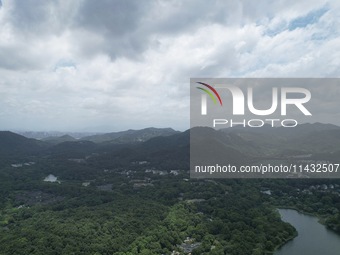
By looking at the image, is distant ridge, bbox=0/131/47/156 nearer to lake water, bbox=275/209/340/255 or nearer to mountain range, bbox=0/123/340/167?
mountain range, bbox=0/123/340/167

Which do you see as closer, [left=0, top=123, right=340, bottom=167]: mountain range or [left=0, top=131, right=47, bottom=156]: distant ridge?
[left=0, top=123, right=340, bottom=167]: mountain range

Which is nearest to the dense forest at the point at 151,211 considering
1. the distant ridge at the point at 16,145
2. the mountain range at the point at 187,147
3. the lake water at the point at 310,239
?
the lake water at the point at 310,239

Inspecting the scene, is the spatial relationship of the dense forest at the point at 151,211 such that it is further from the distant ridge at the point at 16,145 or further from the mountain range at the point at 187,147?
the distant ridge at the point at 16,145

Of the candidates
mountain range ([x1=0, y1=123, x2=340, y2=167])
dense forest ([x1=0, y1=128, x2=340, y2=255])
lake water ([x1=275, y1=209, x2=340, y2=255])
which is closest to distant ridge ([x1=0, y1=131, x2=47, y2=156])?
mountain range ([x1=0, y1=123, x2=340, y2=167])

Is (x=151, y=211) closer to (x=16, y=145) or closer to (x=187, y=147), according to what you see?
(x=187, y=147)

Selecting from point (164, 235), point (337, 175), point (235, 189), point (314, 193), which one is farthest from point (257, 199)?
point (337, 175)

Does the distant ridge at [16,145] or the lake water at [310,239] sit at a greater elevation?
the distant ridge at [16,145]

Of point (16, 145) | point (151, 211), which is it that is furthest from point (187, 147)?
point (16, 145)

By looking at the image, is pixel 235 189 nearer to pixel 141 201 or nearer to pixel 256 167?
pixel 141 201
